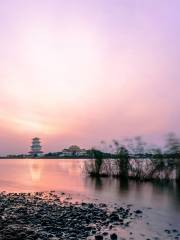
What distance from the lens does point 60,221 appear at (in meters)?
17.0

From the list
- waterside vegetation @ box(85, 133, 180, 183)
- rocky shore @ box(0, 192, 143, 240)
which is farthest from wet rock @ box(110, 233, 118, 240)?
waterside vegetation @ box(85, 133, 180, 183)

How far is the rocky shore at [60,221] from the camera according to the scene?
46.3 ft

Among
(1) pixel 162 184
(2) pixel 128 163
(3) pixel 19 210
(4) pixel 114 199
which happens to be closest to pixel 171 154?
(1) pixel 162 184

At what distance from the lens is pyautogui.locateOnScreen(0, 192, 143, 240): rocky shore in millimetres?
14102

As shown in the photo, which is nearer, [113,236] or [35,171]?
[113,236]

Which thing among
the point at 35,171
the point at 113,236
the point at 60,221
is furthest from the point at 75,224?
the point at 35,171

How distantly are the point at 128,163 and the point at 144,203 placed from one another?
19.1 metres

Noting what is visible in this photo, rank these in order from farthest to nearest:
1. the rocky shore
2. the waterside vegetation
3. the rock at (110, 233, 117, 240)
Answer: the waterside vegetation
the rocky shore
the rock at (110, 233, 117, 240)

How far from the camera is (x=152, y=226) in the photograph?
17.2 meters

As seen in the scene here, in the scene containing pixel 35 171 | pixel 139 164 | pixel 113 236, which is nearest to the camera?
pixel 113 236

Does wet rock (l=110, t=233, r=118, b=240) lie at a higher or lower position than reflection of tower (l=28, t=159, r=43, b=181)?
lower

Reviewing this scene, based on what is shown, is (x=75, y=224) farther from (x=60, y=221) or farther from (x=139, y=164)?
(x=139, y=164)

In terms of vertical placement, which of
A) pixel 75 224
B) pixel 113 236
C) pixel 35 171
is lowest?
pixel 113 236

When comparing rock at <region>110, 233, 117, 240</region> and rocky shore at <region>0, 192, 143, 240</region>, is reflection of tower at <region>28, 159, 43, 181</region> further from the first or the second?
rock at <region>110, 233, 117, 240</region>
